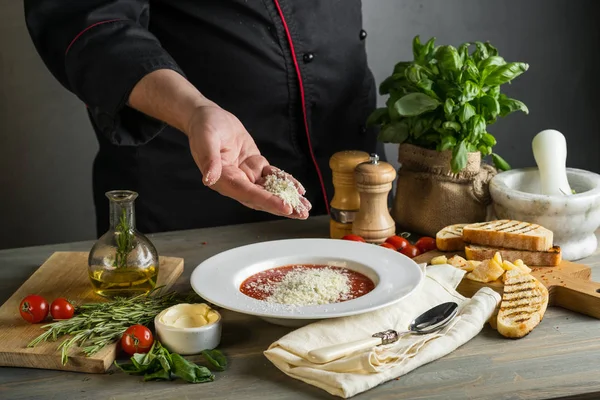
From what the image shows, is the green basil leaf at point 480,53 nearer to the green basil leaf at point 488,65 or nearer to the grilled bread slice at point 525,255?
the green basil leaf at point 488,65

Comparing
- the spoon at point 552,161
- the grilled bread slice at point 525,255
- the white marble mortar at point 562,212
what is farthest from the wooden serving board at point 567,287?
the spoon at point 552,161

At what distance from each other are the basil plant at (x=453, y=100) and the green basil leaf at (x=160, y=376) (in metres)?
0.86

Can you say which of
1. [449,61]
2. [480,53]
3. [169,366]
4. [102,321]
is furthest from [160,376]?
[480,53]

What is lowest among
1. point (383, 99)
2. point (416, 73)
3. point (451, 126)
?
point (383, 99)

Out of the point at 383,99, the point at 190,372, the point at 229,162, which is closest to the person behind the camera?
the point at 190,372

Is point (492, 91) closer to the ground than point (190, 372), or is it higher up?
higher up

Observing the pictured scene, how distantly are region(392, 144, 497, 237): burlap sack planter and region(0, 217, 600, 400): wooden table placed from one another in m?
0.45

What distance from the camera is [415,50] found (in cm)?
205

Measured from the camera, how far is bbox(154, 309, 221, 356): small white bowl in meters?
1.42

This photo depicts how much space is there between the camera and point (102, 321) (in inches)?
59.1

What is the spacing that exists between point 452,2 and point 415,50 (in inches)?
64.6

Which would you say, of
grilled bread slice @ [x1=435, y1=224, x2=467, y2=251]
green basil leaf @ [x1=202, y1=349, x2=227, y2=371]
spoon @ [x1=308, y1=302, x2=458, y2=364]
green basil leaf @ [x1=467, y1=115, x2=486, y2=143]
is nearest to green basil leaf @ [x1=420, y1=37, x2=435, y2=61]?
green basil leaf @ [x1=467, y1=115, x2=486, y2=143]

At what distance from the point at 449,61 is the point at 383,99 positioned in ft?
5.64

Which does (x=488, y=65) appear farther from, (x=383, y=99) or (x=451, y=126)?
(x=383, y=99)
